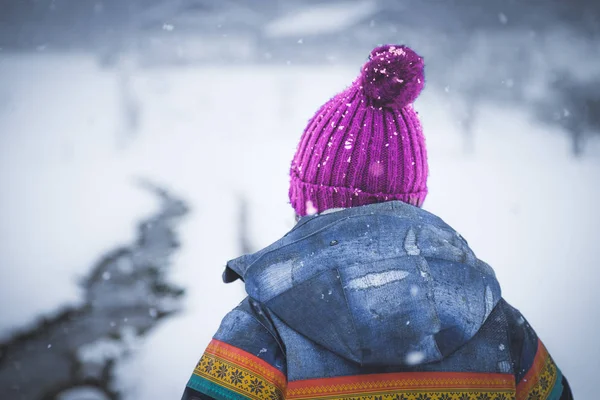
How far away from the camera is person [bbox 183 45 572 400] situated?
0.82 m

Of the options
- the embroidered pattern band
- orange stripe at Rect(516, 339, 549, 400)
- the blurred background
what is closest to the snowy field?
the blurred background

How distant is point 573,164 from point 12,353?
14.5 feet

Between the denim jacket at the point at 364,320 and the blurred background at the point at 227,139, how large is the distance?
2330 millimetres

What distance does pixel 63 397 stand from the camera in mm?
2762

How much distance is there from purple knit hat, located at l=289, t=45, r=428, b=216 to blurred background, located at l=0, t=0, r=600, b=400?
226 cm

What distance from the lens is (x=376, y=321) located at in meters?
0.81

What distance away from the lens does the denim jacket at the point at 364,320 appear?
0.82 meters

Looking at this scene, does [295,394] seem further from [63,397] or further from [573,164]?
[573,164]

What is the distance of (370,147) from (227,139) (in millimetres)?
3414

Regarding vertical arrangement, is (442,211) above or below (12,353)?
above

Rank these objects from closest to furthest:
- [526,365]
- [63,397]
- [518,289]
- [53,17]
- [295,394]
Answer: [295,394] → [526,365] → [63,397] → [518,289] → [53,17]

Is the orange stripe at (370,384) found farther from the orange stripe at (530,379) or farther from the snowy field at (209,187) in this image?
the snowy field at (209,187)

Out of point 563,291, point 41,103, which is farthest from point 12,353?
point 563,291

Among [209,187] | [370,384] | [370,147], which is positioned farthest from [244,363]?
[209,187]
